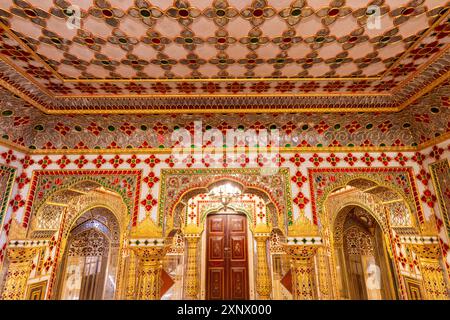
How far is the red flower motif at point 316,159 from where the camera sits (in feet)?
13.5

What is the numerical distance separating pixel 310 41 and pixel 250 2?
889mm

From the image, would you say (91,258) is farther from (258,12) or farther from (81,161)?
(258,12)

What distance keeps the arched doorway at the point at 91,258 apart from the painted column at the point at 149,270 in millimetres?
3930

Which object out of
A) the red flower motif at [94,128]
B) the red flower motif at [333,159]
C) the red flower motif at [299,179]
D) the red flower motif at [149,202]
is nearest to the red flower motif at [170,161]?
the red flower motif at [149,202]

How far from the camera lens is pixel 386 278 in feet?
21.2

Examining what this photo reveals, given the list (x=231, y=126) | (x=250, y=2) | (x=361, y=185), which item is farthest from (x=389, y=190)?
(x=250, y=2)

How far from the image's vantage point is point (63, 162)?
4.07 meters

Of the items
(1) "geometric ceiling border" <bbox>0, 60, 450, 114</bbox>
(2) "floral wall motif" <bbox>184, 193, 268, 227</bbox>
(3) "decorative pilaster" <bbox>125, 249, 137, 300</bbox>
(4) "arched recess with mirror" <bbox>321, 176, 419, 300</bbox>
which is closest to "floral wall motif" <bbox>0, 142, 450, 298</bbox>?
(3) "decorative pilaster" <bbox>125, 249, 137, 300</bbox>

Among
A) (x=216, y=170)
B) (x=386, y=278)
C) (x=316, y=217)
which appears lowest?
(x=386, y=278)

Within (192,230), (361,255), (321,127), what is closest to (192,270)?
(192,230)

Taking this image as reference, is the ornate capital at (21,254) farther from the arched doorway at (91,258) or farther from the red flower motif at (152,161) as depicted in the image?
the arched doorway at (91,258)

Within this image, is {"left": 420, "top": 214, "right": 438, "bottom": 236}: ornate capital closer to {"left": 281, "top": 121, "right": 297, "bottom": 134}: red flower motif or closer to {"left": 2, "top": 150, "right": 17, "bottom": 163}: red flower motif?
{"left": 281, "top": 121, "right": 297, "bottom": 134}: red flower motif
